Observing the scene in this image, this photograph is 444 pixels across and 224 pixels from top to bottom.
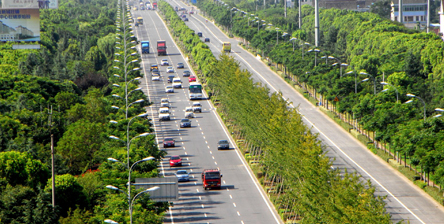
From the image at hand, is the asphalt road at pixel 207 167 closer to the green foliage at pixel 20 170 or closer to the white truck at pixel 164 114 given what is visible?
the white truck at pixel 164 114

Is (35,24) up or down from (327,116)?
up

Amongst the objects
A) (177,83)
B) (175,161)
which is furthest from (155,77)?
(175,161)

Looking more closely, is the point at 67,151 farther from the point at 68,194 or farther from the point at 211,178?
the point at 68,194

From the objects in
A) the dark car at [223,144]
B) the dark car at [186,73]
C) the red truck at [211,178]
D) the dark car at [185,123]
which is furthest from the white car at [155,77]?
the red truck at [211,178]

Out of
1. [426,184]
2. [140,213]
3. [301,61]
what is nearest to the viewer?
[140,213]

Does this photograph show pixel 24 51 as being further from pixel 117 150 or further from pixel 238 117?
pixel 117 150

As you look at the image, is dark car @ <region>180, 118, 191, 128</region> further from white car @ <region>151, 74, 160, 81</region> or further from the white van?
white car @ <region>151, 74, 160, 81</region>

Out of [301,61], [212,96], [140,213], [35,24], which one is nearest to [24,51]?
[35,24]
